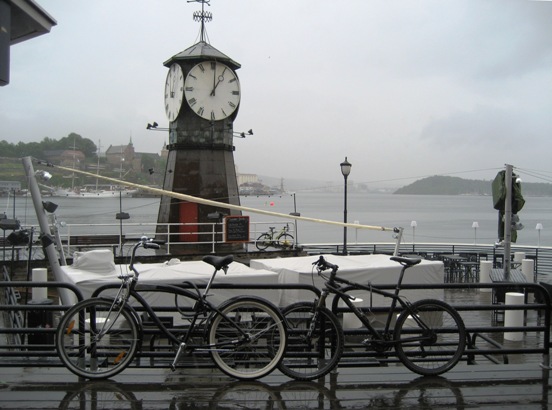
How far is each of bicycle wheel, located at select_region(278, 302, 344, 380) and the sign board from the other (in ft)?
53.5

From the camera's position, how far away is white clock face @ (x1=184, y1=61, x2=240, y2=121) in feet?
71.3

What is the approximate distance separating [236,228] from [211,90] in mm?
5307

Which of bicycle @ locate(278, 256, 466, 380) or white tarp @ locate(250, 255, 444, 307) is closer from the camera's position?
bicycle @ locate(278, 256, 466, 380)

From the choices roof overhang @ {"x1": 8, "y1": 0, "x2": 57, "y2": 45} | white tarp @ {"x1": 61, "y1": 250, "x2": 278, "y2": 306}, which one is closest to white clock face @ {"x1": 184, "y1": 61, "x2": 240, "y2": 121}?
white tarp @ {"x1": 61, "y1": 250, "x2": 278, "y2": 306}

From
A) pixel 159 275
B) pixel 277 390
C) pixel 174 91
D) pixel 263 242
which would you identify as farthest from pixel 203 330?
pixel 263 242

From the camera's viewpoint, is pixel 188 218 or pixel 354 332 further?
pixel 188 218

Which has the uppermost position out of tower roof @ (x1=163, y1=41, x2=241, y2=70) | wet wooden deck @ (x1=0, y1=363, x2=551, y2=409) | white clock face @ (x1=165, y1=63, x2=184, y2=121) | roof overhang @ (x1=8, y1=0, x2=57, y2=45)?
tower roof @ (x1=163, y1=41, x2=241, y2=70)

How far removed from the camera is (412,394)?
4988mm

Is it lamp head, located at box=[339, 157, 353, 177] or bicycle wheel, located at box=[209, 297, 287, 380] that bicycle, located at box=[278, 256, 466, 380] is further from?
lamp head, located at box=[339, 157, 353, 177]

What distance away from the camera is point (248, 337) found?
5.07 meters

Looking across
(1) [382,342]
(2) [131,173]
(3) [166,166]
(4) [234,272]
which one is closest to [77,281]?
(4) [234,272]

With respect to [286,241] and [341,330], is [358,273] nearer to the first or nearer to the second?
[341,330]

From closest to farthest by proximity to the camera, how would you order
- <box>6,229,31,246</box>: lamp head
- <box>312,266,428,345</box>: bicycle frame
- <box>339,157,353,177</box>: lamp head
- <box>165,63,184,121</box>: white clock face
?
<box>312,266,428,345</box>: bicycle frame → <box>6,229,31,246</box>: lamp head → <box>339,157,353,177</box>: lamp head → <box>165,63,184,121</box>: white clock face

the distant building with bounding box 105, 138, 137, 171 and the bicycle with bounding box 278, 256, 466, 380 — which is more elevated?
the distant building with bounding box 105, 138, 137, 171
